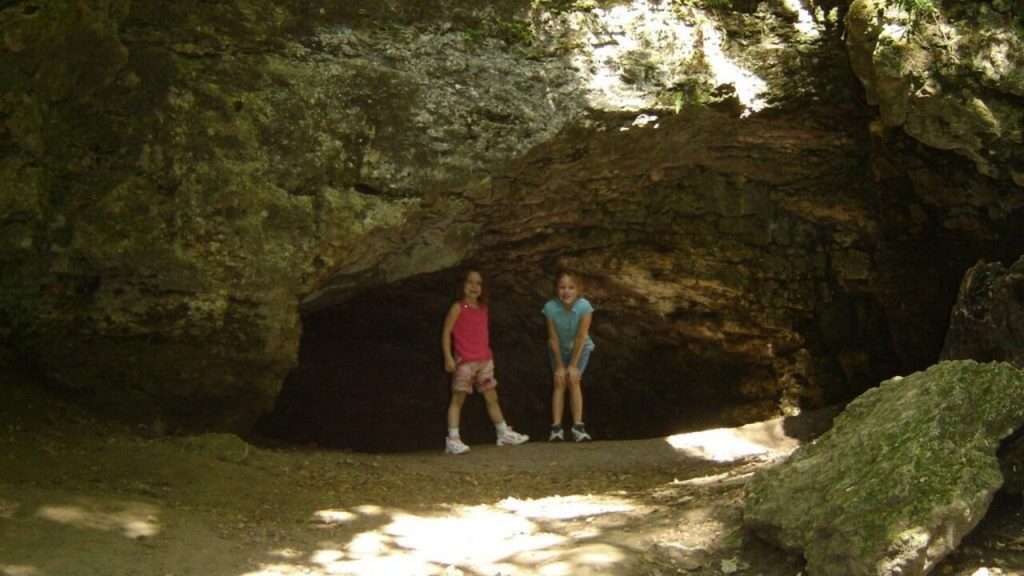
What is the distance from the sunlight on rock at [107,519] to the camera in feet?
12.1

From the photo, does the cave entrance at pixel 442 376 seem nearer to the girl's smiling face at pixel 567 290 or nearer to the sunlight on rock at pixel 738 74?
the girl's smiling face at pixel 567 290

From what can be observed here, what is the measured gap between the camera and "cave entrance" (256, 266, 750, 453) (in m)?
8.13

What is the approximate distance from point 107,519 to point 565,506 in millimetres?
2094

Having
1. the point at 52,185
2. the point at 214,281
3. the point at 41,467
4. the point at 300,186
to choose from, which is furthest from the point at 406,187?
the point at 41,467

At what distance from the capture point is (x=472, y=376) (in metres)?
6.62

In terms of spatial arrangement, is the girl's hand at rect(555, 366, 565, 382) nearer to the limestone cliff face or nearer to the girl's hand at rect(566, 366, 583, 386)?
the girl's hand at rect(566, 366, 583, 386)

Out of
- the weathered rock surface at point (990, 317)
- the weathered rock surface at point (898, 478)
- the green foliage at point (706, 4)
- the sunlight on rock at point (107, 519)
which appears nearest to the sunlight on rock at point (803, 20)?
the green foliage at point (706, 4)

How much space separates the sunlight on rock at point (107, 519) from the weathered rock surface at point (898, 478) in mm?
2403

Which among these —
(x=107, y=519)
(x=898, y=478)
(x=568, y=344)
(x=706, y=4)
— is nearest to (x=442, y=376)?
(x=568, y=344)

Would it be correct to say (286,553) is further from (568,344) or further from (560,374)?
(568,344)

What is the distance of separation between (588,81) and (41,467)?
3.81 m

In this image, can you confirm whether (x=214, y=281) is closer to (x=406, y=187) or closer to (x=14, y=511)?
(x=406, y=187)

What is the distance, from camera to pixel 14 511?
12.1 feet

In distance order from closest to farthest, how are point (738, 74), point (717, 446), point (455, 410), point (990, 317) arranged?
1. point (990, 317)
2. point (738, 74)
3. point (717, 446)
4. point (455, 410)
